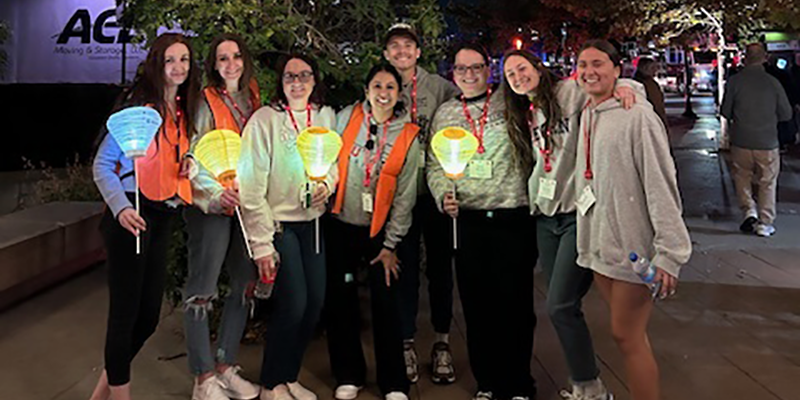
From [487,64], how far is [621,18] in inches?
498

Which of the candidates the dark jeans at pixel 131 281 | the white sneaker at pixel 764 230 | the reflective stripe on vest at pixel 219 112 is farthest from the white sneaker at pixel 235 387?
the white sneaker at pixel 764 230

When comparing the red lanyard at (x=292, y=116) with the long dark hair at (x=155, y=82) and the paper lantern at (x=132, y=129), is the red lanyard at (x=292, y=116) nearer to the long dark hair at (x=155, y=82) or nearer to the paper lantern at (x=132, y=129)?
the long dark hair at (x=155, y=82)

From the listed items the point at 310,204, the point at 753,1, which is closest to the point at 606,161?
Result: the point at 310,204

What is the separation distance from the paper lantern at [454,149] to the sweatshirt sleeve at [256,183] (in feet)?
2.81

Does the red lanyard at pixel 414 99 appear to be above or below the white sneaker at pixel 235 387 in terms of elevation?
above

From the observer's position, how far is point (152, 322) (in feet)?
11.4

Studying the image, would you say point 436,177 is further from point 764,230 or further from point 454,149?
point 764,230

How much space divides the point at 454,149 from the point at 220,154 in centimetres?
111

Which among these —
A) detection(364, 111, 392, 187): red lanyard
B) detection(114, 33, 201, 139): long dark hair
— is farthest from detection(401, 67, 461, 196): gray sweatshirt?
detection(114, 33, 201, 139): long dark hair

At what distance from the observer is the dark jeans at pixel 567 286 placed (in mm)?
3404

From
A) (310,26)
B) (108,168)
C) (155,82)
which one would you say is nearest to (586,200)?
Result: (155,82)

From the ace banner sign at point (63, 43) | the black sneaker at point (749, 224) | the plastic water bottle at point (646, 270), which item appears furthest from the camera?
the ace banner sign at point (63, 43)

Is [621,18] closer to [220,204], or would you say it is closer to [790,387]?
[790,387]

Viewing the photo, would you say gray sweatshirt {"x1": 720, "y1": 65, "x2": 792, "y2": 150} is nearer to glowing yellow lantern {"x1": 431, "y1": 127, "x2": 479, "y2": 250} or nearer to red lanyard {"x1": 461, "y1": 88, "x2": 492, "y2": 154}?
red lanyard {"x1": 461, "y1": 88, "x2": 492, "y2": 154}
